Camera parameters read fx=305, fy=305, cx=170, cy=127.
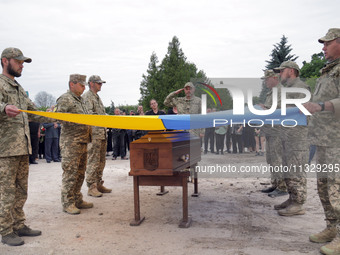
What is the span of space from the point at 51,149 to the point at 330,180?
382 inches

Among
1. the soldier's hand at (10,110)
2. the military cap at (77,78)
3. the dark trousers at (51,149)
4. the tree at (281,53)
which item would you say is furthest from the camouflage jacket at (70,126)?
the tree at (281,53)

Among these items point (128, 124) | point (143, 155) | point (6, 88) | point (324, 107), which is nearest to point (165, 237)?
point (143, 155)

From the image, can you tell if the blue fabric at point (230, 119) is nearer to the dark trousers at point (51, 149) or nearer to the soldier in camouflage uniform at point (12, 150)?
the soldier in camouflage uniform at point (12, 150)

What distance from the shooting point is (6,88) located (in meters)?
3.42

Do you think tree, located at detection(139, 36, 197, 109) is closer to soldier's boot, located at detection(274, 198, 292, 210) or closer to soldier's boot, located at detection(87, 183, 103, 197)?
soldier's boot, located at detection(87, 183, 103, 197)

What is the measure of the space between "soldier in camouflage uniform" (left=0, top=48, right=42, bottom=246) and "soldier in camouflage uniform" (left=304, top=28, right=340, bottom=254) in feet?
10.1

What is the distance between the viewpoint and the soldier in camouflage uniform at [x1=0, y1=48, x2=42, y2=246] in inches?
131

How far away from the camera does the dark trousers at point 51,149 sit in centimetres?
1034

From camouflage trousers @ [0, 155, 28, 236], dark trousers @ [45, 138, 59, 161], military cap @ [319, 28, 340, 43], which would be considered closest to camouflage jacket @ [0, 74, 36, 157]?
camouflage trousers @ [0, 155, 28, 236]

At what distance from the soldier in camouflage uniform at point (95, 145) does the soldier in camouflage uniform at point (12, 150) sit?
1886mm

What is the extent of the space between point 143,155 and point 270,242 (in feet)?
5.91

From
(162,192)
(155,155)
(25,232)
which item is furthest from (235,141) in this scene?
(25,232)

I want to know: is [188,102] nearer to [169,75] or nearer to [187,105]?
[187,105]

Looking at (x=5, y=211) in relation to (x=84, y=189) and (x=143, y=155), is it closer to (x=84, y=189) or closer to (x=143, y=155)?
(x=143, y=155)
